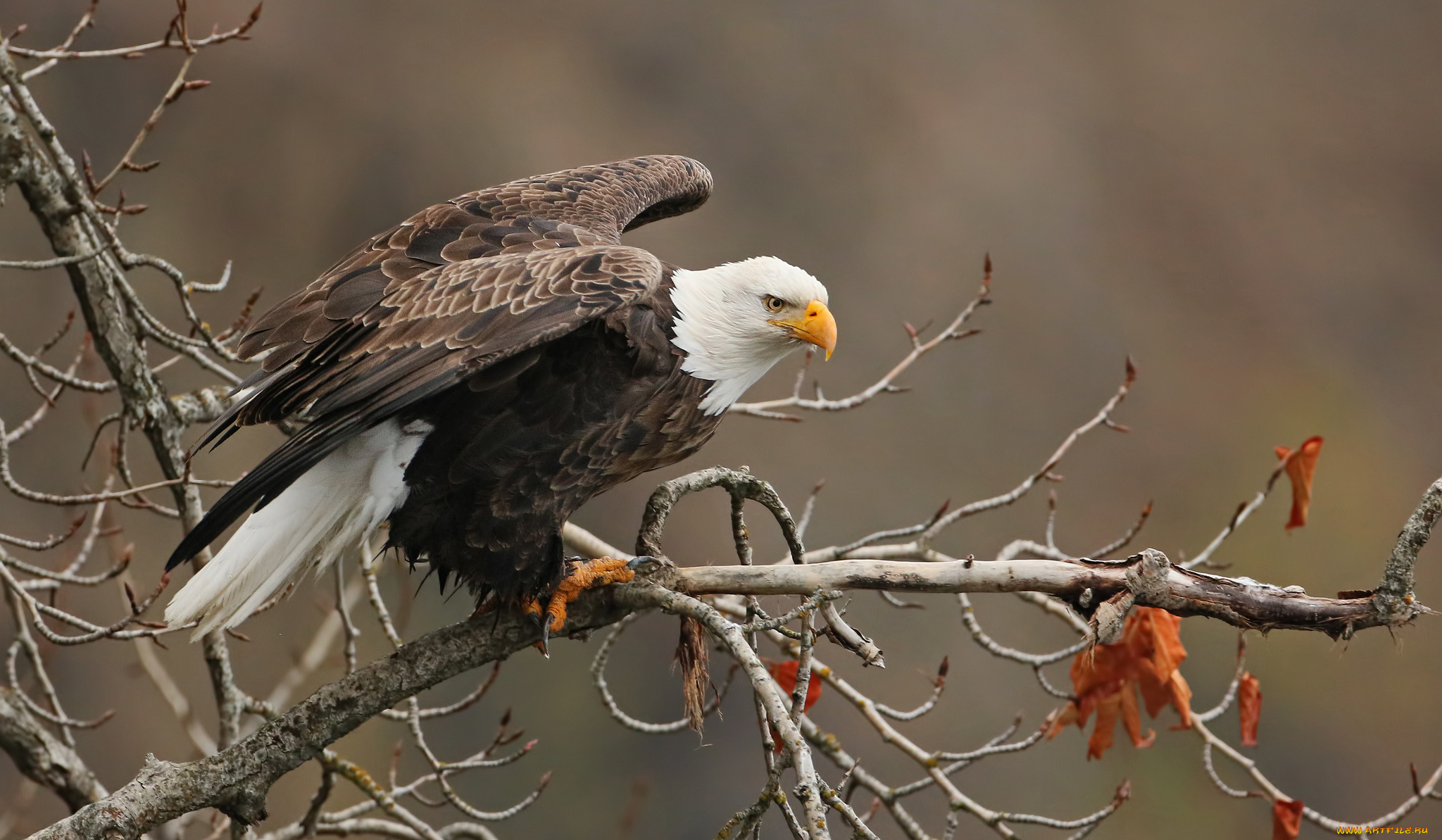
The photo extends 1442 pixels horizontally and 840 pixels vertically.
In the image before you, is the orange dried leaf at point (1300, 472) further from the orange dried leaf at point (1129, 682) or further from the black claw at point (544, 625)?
the black claw at point (544, 625)

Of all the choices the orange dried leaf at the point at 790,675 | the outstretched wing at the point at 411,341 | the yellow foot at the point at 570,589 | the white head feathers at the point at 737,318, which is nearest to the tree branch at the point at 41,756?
the outstretched wing at the point at 411,341

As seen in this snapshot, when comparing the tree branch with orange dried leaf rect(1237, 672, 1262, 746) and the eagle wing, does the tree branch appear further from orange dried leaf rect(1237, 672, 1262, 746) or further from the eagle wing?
orange dried leaf rect(1237, 672, 1262, 746)

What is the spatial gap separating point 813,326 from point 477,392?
2.63 feet

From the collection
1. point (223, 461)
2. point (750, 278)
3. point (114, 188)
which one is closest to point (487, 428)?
point (750, 278)

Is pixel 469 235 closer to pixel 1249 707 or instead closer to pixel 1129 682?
pixel 1129 682

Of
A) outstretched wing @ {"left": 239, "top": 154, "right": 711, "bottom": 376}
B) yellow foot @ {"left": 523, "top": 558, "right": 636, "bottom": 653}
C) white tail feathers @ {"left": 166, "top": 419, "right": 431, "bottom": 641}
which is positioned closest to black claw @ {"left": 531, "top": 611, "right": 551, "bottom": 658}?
yellow foot @ {"left": 523, "top": 558, "right": 636, "bottom": 653}

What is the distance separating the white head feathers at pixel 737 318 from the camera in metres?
2.62

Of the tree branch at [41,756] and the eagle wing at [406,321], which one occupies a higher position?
the eagle wing at [406,321]

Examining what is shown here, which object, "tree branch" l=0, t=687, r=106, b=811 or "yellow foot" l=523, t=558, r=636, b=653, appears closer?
"yellow foot" l=523, t=558, r=636, b=653

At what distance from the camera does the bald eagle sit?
2238mm

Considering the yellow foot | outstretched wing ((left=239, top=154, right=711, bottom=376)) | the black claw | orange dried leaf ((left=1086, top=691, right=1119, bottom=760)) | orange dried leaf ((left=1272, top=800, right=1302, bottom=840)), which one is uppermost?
outstretched wing ((left=239, top=154, right=711, bottom=376))

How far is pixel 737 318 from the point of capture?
268 cm

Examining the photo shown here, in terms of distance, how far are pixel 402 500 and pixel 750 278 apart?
3.08 feet

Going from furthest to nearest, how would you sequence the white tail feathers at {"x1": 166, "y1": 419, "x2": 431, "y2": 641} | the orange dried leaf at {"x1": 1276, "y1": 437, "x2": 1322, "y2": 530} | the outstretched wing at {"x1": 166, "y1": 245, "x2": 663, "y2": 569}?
1. the orange dried leaf at {"x1": 1276, "y1": 437, "x2": 1322, "y2": 530}
2. the white tail feathers at {"x1": 166, "y1": 419, "x2": 431, "y2": 641}
3. the outstretched wing at {"x1": 166, "y1": 245, "x2": 663, "y2": 569}
